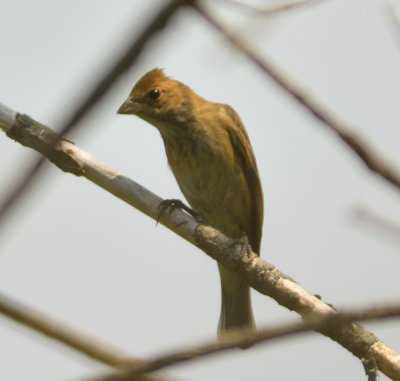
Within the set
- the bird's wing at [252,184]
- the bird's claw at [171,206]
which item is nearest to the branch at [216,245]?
the bird's claw at [171,206]

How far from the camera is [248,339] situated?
947 mm

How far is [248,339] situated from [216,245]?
436 cm

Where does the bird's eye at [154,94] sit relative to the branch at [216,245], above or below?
above

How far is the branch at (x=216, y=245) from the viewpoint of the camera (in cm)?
451

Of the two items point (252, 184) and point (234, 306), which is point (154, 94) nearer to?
point (252, 184)

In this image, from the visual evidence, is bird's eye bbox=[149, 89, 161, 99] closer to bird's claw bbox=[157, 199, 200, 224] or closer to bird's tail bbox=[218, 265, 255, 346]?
bird's claw bbox=[157, 199, 200, 224]

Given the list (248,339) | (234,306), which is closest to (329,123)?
(248,339)

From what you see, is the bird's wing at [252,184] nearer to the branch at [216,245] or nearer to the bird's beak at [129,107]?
the bird's beak at [129,107]

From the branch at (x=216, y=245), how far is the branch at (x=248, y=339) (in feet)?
10.9

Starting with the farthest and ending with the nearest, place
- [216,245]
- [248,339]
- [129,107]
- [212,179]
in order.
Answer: [129,107], [212,179], [216,245], [248,339]

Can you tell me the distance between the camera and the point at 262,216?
22.8 ft

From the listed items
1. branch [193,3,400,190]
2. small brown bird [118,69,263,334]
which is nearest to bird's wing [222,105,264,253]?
small brown bird [118,69,263,334]

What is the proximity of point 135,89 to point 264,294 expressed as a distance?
2567 millimetres

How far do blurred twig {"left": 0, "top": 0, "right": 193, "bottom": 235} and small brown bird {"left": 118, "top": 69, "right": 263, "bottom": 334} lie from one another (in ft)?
18.8
